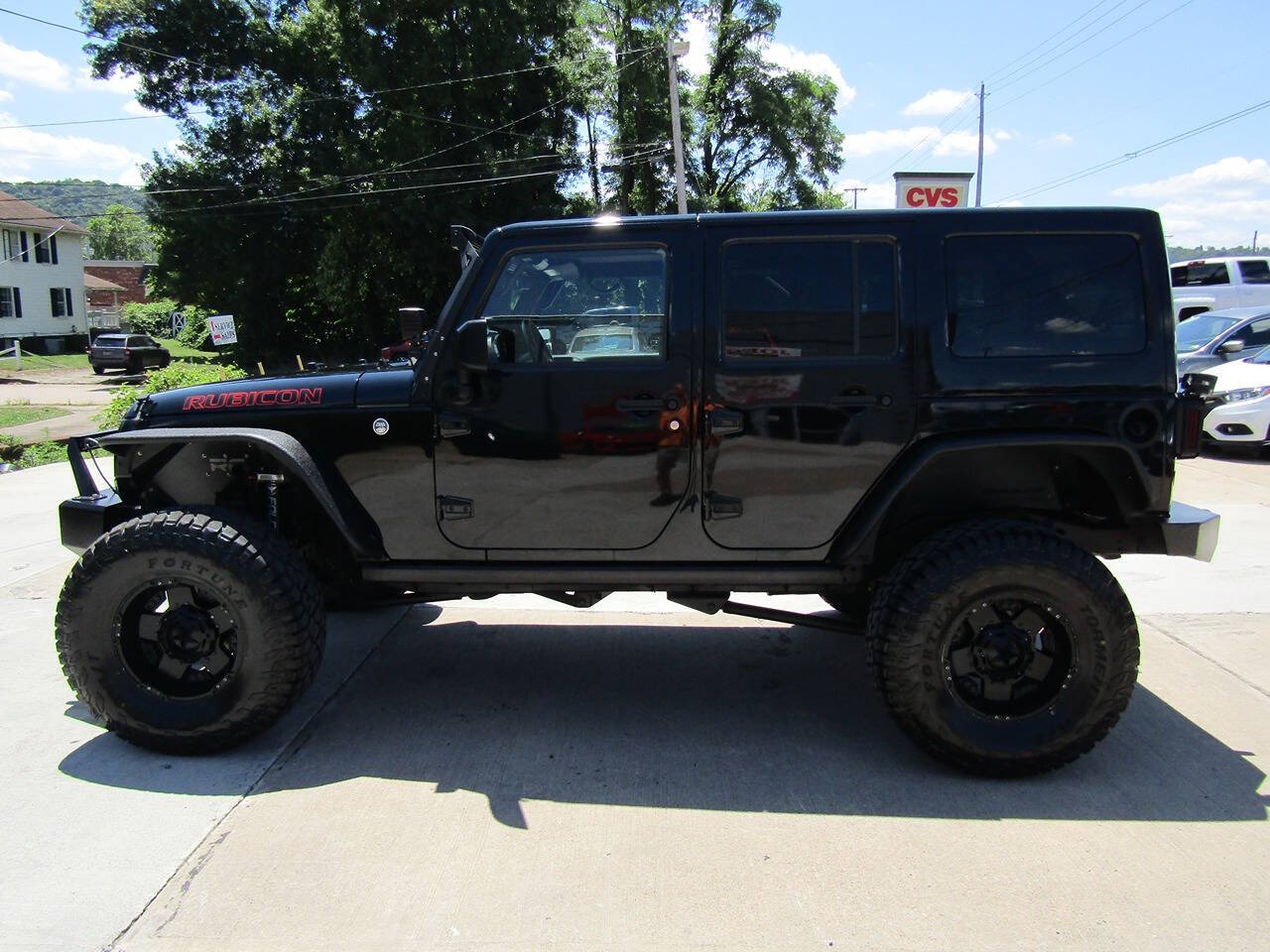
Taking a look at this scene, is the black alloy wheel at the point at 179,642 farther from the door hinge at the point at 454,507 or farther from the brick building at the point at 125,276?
the brick building at the point at 125,276

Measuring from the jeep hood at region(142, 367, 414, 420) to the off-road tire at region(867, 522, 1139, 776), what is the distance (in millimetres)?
2022

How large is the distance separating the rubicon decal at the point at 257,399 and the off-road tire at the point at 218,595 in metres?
0.45

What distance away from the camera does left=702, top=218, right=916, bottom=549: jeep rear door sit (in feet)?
11.1

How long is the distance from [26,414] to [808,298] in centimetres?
1921

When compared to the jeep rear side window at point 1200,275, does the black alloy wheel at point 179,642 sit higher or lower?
lower

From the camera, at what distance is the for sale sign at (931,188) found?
937cm

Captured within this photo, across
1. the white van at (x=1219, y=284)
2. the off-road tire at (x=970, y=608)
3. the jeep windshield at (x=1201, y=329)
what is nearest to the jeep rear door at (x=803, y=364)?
the off-road tire at (x=970, y=608)

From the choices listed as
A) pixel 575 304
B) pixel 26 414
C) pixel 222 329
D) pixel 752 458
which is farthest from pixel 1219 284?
pixel 26 414

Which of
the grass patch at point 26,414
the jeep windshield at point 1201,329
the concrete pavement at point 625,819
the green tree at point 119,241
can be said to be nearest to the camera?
the concrete pavement at point 625,819

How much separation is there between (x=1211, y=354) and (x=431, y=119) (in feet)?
73.6

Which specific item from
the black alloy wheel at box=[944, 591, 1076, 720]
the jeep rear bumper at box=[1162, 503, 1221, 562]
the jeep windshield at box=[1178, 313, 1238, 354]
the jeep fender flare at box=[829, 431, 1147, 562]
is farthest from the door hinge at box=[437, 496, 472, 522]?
the jeep windshield at box=[1178, 313, 1238, 354]

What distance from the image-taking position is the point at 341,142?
27.5 meters

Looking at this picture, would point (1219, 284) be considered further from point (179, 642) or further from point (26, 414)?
point (26, 414)

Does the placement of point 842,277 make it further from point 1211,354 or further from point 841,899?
point 1211,354
